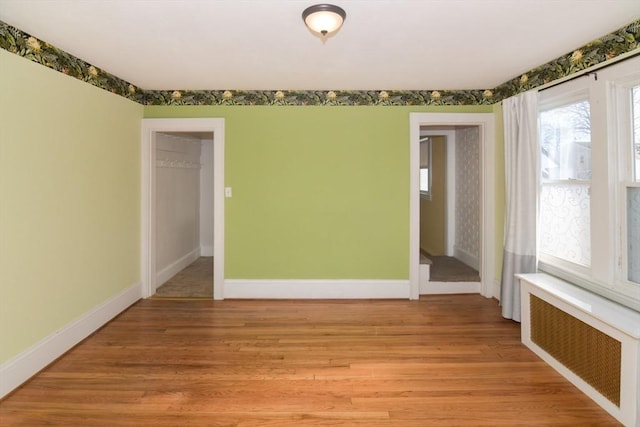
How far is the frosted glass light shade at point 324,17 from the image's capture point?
2.08 metres

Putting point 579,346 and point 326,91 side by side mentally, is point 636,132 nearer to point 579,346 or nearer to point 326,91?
point 579,346

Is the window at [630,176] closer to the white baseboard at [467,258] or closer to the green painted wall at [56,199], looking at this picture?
the white baseboard at [467,258]

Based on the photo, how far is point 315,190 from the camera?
4.18 meters

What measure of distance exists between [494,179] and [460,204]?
1.51 meters

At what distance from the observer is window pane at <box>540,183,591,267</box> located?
2.94 m

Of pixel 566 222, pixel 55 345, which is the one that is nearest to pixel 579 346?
pixel 566 222

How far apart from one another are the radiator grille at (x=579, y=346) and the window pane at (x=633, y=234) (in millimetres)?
536

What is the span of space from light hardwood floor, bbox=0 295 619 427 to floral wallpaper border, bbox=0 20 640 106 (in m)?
2.26

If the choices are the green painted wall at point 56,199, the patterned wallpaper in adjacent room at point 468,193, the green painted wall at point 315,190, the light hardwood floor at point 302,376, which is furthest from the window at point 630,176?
the green painted wall at point 56,199

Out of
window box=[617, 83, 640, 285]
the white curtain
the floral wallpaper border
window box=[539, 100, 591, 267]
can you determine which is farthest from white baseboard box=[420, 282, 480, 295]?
the floral wallpaper border

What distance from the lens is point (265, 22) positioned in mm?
2359

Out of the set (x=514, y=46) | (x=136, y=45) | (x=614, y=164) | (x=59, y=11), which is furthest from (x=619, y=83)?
(x=59, y=11)

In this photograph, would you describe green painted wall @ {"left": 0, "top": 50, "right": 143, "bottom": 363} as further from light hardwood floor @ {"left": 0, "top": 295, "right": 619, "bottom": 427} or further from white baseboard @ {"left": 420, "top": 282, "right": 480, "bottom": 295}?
white baseboard @ {"left": 420, "top": 282, "right": 480, "bottom": 295}

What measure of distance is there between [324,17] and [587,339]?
258 centimetres
